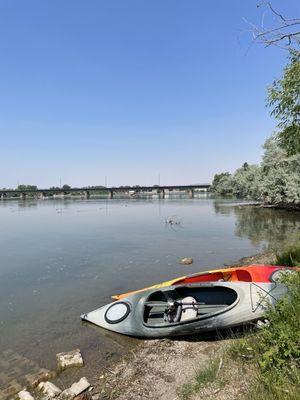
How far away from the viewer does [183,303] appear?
8.45 metres

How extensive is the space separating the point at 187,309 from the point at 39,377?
12.6ft

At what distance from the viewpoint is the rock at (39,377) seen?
21.7 ft

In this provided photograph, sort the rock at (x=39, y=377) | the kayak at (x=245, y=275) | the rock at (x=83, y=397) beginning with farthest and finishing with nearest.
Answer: the kayak at (x=245, y=275) → the rock at (x=39, y=377) → the rock at (x=83, y=397)

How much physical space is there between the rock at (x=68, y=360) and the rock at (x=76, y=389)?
0.93 m

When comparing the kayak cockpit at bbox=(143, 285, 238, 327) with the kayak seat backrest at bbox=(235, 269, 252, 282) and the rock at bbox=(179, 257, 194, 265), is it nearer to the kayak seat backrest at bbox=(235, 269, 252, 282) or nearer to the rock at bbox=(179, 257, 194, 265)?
the kayak seat backrest at bbox=(235, 269, 252, 282)

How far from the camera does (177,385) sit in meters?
5.60

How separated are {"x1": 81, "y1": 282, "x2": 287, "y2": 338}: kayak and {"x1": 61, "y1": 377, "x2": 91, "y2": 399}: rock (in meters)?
2.13

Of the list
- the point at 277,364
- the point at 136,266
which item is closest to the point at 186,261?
the point at 136,266

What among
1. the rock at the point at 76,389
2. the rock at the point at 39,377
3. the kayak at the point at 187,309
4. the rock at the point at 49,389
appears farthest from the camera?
the kayak at the point at 187,309

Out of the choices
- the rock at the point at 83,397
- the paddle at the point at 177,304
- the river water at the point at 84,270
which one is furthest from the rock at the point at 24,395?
the paddle at the point at 177,304

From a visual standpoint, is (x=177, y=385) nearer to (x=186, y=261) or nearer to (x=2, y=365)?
(x=2, y=365)

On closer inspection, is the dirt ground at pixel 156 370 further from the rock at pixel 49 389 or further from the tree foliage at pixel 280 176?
the tree foliage at pixel 280 176

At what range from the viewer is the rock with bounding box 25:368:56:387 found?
6.62m

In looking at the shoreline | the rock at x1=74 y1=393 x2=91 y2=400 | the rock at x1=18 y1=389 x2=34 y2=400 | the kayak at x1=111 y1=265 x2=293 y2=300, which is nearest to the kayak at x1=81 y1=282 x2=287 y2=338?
the shoreline
